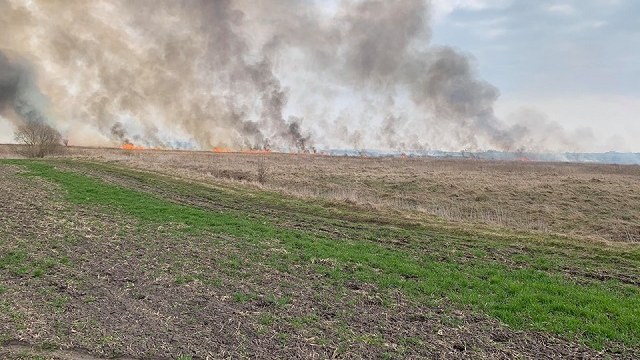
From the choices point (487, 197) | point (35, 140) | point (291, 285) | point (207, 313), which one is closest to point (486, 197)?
point (487, 197)

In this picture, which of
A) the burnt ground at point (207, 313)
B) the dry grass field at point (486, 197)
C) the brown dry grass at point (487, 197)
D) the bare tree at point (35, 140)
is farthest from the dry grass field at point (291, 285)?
the bare tree at point (35, 140)

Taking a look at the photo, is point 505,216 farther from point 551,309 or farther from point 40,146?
point 40,146

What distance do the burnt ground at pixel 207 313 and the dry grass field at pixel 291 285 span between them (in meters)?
0.04

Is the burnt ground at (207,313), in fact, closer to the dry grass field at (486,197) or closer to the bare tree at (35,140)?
the dry grass field at (486,197)

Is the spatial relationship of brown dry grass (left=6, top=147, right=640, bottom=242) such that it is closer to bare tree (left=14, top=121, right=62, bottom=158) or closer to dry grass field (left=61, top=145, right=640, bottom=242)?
dry grass field (left=61, top=145, right=640, bottom=242)

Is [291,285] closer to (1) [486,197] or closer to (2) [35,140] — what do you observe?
(1) [486,197]

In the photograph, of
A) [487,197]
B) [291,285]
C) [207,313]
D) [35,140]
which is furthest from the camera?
[35,140]

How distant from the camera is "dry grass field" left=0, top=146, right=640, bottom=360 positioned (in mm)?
8945

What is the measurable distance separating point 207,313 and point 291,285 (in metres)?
2.82

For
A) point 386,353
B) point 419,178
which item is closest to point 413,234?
point 386,353

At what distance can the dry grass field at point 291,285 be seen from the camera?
8.95 metres

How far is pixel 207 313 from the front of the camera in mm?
10195

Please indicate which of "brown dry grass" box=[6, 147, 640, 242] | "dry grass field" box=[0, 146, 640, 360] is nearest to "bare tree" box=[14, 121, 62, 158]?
"brown dry grass" box=[6, 147, 640, 242]

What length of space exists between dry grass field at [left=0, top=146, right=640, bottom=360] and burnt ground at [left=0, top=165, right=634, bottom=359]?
0.04m
